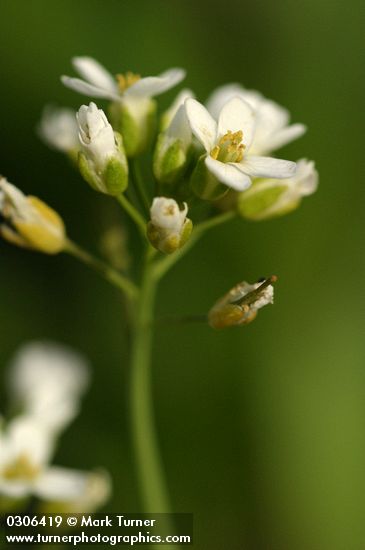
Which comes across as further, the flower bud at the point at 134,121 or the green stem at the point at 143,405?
the green stem at the point at 143,405

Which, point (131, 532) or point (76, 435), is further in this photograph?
point (76, 435)

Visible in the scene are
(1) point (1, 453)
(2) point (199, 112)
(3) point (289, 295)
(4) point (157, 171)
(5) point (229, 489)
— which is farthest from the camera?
(3) point (289, 295)

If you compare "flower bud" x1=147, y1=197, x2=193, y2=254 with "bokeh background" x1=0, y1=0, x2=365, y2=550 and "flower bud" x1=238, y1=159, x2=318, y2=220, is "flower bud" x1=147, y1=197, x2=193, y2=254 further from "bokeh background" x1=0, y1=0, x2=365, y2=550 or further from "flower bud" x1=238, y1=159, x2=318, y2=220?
"bokeh background" x1=0, y1=0, x2=365, y2=550

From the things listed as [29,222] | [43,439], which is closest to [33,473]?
[43,439]

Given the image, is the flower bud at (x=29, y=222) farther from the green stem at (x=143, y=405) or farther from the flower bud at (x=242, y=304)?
the flower bud at (x=242, y=304)

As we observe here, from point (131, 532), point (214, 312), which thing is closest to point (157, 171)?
point (214, 312)

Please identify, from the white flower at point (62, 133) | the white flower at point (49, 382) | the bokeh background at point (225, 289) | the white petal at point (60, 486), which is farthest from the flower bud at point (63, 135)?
the white petal at point (60, 486)

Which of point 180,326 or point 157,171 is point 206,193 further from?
point 180,326
